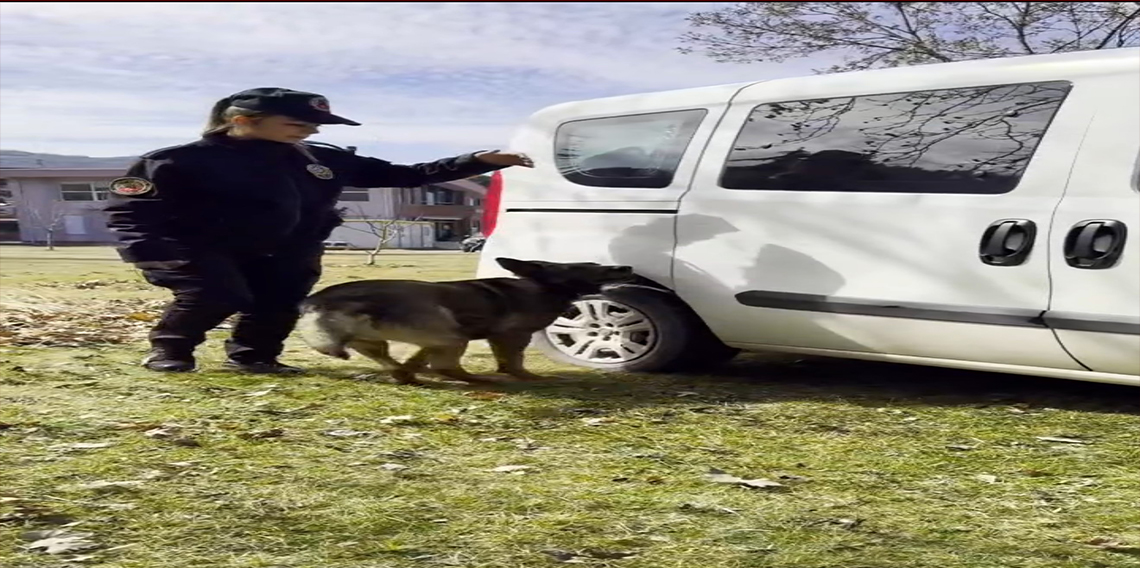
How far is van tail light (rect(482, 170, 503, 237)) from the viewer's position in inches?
217

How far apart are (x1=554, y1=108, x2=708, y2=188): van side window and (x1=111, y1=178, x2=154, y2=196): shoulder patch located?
2.08 meters

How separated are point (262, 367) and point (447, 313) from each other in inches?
47.2

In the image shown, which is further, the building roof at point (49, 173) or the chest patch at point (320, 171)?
the building roof at point (49, 173)

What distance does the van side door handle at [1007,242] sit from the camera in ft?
12.9

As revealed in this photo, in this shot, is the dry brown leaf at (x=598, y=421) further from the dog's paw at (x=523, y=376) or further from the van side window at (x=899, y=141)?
the van side window at (x=899, y=141)

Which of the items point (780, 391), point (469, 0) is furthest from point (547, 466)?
point (469, 0)

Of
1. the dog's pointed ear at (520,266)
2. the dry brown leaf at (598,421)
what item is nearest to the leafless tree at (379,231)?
the dog's pointed ear at (520,266)

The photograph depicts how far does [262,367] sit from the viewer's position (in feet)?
16.5

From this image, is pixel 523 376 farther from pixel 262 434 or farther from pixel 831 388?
pixel 262 434

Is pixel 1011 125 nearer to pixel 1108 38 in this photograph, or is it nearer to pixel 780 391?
pixel 780 391

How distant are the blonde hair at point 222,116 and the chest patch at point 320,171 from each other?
417mm

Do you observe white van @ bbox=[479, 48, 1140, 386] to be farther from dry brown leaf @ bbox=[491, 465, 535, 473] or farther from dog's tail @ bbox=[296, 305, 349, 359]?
dry brown leaf @ bbox=[491, 465, 535, 473]

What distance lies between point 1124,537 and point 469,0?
5161 mm

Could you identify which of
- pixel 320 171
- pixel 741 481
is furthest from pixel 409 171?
pixel 741 481
